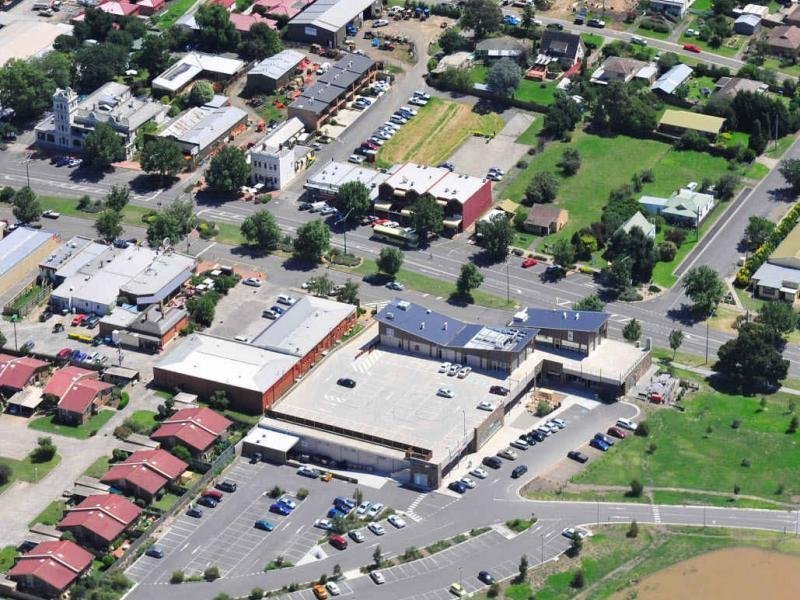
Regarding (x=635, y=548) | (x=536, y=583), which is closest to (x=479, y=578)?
(x=536, y=583)

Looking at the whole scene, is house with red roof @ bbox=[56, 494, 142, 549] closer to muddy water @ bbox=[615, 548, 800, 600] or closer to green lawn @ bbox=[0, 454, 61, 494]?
green lawn @ bbox=[0, 454, 61, 494]

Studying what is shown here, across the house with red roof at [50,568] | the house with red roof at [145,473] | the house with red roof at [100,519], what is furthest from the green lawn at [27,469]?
the house with red roof at [50,568]

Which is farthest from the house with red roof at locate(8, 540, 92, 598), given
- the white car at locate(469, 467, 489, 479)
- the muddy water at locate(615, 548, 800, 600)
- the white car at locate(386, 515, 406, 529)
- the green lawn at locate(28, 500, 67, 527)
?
the muddy water at locate(615, 548, 800, 600)

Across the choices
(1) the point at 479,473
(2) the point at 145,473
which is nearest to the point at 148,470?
(2) the point at 145,473

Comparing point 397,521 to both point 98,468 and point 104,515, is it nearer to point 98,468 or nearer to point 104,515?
point 104,515

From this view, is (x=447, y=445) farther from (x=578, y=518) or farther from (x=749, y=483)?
(x=749, y=483)
